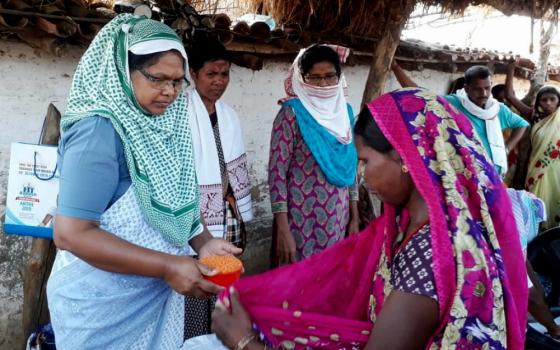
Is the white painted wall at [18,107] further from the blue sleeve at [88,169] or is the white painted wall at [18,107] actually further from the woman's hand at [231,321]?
the woman's hand at [231,321]

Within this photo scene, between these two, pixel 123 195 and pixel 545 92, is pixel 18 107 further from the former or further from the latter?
pixel 545 92

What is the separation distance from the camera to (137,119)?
190cm

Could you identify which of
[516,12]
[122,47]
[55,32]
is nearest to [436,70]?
[516,12]

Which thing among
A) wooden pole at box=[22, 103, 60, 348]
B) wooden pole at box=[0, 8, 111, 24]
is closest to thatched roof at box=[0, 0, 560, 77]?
wooden pole at box=[0, 8, 111, 24]

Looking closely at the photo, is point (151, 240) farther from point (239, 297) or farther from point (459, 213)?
point (459, 213)

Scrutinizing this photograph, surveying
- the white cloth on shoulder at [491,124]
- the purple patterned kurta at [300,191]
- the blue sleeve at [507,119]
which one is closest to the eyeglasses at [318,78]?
the purple patterned kurta at [300,191]

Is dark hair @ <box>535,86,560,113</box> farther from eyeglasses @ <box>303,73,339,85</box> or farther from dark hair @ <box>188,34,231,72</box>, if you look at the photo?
dark hair @ <box>188,34,231,72</box>

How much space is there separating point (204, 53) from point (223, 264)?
5.50ft

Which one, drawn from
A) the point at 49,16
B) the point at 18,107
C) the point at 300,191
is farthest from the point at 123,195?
the point at 300,191

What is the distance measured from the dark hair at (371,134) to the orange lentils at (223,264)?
2.04 feet

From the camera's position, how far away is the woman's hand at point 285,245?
11.4 ft

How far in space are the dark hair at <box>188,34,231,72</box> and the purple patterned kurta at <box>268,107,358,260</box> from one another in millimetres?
581

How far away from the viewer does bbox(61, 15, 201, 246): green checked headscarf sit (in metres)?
1.85

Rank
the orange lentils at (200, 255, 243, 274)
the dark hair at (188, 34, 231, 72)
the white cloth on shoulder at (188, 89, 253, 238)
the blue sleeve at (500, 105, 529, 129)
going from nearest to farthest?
A: 1. the orange lentils at (200, 255, 243, 274)
2. the white cloth on shoulder at (188, 89, 253, 238)
3. the dark hair at (188, 34, 231, 72)
4. the blue sleeve at (500, 105, 529, 129)
